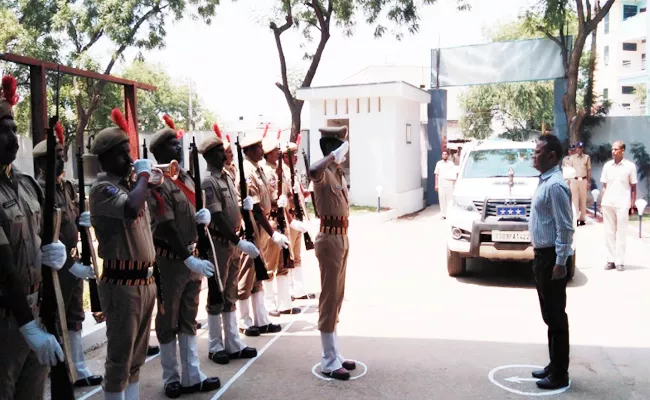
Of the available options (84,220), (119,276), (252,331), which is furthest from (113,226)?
(252,331)

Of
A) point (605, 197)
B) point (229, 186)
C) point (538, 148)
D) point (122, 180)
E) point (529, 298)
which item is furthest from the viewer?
point (605, 197)

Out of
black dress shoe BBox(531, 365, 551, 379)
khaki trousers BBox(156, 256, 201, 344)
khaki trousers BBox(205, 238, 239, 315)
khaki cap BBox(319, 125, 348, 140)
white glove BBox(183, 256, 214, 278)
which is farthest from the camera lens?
khaki trousers BBox(205, 238, 239, 315)

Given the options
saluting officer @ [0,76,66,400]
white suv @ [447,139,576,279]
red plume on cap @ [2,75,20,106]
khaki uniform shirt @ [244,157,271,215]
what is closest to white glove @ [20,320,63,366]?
saluting officer @ [0,76,66,400]

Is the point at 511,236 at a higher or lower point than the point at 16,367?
lower

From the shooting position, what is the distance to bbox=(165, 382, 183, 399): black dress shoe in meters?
4.57

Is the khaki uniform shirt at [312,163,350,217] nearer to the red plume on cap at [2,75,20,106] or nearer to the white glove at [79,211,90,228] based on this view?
the white glove at [79,211,90,228]

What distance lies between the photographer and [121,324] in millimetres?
3684

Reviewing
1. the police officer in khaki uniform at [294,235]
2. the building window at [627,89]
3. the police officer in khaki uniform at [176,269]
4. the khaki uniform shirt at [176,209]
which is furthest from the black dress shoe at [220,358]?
the building window at [627,89]

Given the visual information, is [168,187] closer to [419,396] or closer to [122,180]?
[122,180]

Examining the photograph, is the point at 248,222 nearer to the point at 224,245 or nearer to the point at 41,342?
the point at 224,245

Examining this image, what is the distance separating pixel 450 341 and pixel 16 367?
4.09 meters

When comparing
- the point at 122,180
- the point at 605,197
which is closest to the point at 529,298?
the point at 605,197

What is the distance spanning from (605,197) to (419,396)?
5.86 m

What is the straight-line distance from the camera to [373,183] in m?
18.2
